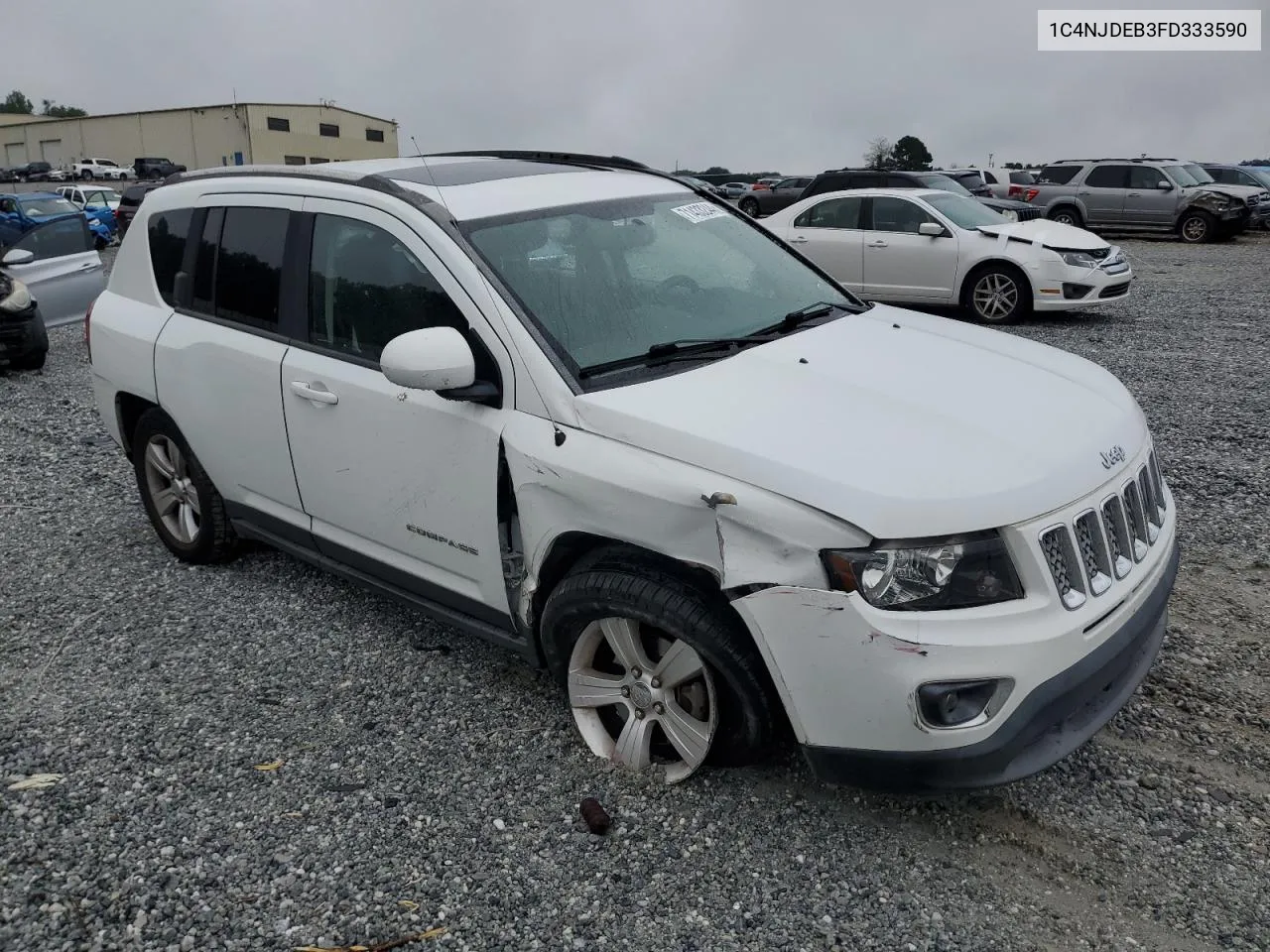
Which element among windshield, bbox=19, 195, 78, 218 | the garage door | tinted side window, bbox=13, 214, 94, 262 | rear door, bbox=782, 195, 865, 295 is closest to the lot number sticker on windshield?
rear door, bbox=782, 195, 865, 295

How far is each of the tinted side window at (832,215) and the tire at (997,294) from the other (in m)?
1.63

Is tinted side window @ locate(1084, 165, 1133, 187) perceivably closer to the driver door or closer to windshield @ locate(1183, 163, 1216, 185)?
windshield @ locate(1183, 163, 1216, 185)

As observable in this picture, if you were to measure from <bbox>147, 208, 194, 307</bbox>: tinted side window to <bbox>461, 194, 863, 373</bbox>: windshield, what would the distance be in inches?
72.6

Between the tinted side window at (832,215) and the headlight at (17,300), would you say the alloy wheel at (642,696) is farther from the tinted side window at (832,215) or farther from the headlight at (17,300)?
the tinted side window at (832,215)

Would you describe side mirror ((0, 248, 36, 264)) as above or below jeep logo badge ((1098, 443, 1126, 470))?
above

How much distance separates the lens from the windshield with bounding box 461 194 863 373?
3.32 meters

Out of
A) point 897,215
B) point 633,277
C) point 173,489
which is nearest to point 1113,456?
point 633,277

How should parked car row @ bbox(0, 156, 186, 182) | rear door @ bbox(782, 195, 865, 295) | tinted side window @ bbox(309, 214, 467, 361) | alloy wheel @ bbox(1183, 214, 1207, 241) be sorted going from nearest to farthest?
1. tinted side window @ bbox(309, 214, 467, 361)
2. rear door @ bbox(782, 195, 865, 295)
3. alloy wheel @ bbox(1183, 214, 1207, 241)
4. parked car row @ bbox(0, 156, 186, 182)

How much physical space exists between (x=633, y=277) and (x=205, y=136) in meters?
77.5

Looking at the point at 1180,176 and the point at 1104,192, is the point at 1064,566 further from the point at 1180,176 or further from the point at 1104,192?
the point at 1180,176

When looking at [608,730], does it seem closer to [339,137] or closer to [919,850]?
[919,850]

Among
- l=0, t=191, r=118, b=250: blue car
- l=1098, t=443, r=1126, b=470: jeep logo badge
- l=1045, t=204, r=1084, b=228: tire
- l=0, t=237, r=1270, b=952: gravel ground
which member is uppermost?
l=0, t=191, r=118, b=250: blue car

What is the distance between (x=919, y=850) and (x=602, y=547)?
1.24m

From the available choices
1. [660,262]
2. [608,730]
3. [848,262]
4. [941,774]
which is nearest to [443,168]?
[660,262]
